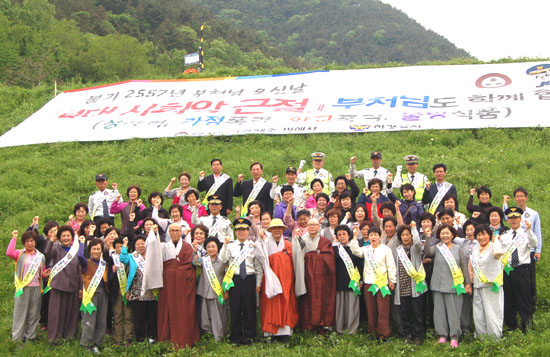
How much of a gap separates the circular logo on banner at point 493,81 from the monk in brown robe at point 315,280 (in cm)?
862

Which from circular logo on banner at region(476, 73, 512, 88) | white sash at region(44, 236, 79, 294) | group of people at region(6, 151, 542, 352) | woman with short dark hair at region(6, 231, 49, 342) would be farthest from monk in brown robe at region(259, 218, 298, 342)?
circular logo on banner at region(476, 73, 512, 88)

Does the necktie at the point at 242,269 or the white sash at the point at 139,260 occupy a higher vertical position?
the white sash at the point at 139,260

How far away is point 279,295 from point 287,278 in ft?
0.82

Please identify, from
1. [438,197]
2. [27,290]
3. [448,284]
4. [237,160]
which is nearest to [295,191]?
[438,197]

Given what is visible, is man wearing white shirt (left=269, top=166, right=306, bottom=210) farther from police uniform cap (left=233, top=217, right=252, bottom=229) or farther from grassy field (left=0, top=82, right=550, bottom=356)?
grassy field (left=0, top=82, right=550, bottom=356)

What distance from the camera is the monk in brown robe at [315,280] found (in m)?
8.02

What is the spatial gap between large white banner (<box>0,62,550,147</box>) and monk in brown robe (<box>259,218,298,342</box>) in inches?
264

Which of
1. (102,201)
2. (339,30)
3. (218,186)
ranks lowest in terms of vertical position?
(102,201)

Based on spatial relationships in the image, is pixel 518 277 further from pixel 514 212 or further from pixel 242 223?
pixel 242 223

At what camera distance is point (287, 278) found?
8062 millimetres

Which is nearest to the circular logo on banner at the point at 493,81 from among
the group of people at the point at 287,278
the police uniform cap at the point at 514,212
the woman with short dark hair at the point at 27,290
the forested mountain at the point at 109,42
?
the group of people at the point at 287,278

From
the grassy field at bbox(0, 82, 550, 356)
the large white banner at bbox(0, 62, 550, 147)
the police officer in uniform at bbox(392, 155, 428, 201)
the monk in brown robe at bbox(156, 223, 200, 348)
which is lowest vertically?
the monk in brown robe at bbox(156, 223, 200, 348)

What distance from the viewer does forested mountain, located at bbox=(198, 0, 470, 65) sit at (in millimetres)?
54469

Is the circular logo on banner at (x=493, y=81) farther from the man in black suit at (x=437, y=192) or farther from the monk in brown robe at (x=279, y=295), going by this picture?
the monk in brown robe at (x=279, y=295)
